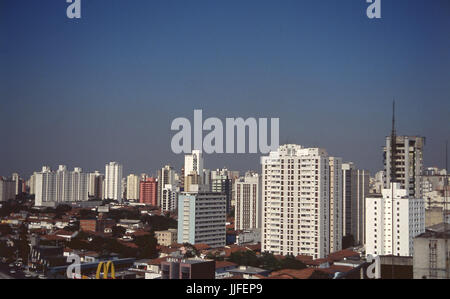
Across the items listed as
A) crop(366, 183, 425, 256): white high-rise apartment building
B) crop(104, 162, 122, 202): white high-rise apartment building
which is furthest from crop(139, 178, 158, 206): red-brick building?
crop(366, 183, 425, 256): white high-rise apartment building

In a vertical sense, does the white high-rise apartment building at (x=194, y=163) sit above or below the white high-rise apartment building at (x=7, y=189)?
above

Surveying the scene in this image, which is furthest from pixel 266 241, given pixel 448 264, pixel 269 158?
pixel 448 264

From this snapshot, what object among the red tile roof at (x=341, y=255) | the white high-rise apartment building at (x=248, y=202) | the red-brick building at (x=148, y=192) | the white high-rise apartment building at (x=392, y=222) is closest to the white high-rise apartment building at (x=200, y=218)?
the white high-rise apartment building at (x=248, y=202)

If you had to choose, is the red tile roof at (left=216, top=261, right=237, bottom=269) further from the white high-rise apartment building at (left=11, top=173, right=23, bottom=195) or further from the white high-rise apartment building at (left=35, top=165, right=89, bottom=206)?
the white high-rise apartment building at (left=35, top=165, right=89, bottom=206)

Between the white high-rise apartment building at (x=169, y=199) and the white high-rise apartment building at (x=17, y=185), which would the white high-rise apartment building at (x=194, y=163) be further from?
the white high-rise apartment building at (x=169, y=199)

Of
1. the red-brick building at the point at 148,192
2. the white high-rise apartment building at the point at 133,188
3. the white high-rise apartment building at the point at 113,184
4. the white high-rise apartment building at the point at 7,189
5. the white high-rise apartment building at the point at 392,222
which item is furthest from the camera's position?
the red-brick building at the point at 148,192
